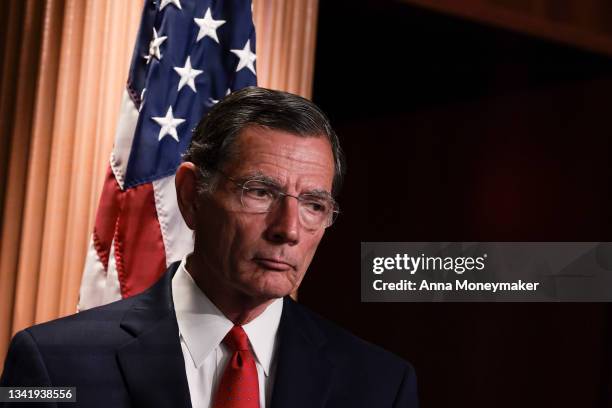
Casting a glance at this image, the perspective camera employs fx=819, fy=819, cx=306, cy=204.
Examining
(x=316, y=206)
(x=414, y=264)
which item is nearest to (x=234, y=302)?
(x=316, y=206)

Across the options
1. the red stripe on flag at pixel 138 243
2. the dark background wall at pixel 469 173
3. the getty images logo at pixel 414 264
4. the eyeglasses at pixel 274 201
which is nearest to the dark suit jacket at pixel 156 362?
the eyeglasses at pixel 274 201

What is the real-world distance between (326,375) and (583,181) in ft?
9.51

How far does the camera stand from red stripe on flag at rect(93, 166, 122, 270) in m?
2.68

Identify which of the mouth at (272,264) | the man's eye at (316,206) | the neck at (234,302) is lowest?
the neck at (234,302)

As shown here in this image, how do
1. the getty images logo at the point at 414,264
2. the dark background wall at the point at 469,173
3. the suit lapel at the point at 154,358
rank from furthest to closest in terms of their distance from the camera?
the dark background wall at the point at 469,173, the getty images logo at the point at 414,264, the suit lapel at the point at 154,358

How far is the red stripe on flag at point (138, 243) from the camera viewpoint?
8.61ft

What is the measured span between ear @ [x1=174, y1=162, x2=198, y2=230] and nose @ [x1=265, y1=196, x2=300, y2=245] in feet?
0.72

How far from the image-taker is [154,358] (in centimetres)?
162

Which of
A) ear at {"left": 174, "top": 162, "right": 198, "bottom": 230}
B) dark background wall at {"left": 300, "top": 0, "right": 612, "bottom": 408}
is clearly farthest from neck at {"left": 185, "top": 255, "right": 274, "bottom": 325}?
dark background wall at {"left": 300, "top": 0, "right": 612, "bottom": 408}

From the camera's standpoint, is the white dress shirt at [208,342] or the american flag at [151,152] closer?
the white dress shirt at [208,342]

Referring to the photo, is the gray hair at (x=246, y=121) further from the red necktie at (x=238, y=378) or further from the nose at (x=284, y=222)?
the red necktie at (x=238, y=378)

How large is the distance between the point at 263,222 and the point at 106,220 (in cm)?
120

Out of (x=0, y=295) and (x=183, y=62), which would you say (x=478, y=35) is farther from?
(x=0, y=295)

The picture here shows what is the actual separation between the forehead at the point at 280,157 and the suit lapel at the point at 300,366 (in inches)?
12.5
